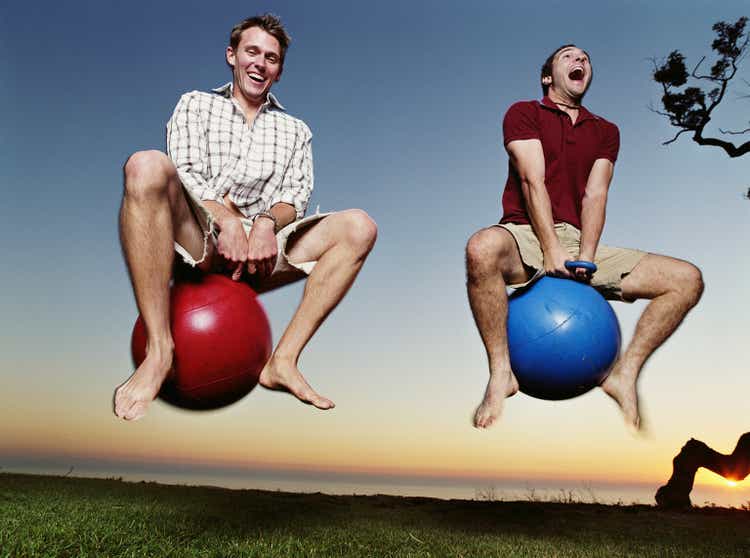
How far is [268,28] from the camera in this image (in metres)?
4.39

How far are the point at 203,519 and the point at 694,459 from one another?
Answer: 7.06 meters

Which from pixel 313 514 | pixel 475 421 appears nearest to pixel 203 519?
pixel 313 514

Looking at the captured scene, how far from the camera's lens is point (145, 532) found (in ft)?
17.8

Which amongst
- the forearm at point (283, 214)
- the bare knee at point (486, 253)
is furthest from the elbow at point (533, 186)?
the forearm at point (283, 214)

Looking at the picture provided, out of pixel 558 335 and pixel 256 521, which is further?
pixel 256 521

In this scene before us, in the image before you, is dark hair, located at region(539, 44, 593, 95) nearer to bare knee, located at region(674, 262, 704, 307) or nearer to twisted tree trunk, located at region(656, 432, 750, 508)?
bare knee, located at region(674, 262, 704, 307)

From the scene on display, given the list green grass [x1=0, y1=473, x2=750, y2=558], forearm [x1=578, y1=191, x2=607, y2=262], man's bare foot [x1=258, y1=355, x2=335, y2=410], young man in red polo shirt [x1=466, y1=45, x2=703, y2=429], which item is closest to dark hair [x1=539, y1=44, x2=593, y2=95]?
young man in red polo shirt [x1=466, y1=45, x2=703, y2=429]

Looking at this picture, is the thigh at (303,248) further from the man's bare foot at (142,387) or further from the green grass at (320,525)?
the green grass at (320,525)

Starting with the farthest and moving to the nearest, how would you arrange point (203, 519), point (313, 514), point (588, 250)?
point (313, 514), point (203, 519), point (588, 250)

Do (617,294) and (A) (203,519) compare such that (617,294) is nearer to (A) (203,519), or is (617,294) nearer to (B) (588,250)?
(B) (588,250)

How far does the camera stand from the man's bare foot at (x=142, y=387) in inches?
138

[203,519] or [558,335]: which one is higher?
[558,335]

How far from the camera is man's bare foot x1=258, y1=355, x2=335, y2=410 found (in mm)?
3941

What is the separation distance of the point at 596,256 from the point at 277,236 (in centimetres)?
214
